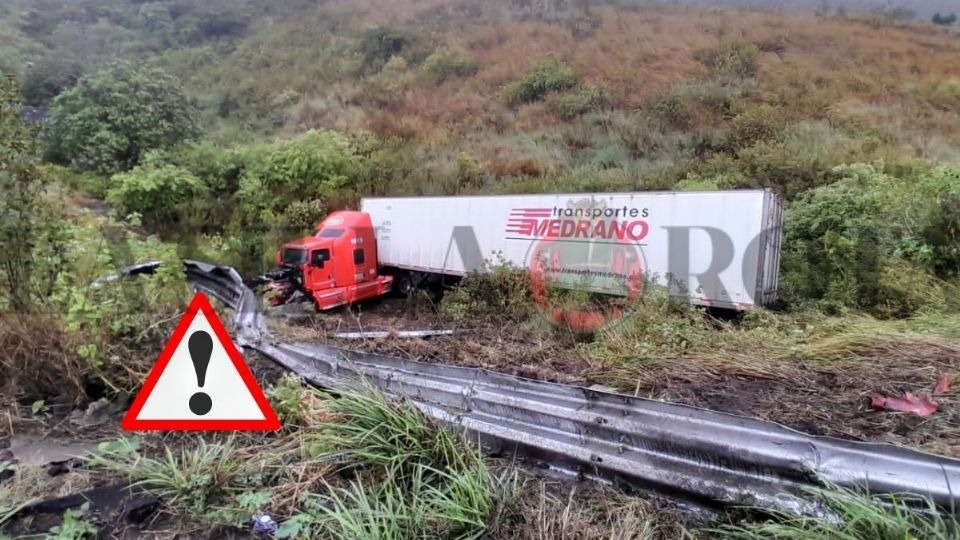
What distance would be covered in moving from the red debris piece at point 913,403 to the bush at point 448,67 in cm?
2306

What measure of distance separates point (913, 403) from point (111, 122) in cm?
2173

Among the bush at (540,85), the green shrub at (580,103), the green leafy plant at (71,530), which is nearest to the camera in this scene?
the green leafy plant at (71,530)

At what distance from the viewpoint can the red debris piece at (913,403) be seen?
116 inches

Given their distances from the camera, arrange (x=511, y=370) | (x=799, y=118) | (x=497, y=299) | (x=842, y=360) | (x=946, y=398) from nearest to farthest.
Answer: (x=946, y=398) < (x=842, y=360) < (x=511, y=370) < (x=497, y=299) < (x=799, y=118)

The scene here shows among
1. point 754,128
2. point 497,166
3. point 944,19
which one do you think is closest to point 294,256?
point 497,166

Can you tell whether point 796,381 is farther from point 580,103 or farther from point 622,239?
point 580,103

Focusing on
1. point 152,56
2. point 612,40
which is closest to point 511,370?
point 612,40

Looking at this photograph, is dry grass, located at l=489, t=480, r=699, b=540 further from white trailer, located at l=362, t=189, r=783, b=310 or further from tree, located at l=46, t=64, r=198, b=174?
tree, located at l=46, t=64, r=198, b=174

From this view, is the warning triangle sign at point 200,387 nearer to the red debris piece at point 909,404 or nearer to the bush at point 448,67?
the red debris piece at point 909,404

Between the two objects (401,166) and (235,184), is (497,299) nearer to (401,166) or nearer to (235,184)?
(401,166)

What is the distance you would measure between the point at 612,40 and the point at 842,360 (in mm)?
22931

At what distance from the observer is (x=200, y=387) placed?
2.90 metres

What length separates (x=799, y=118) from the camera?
14.5 meters

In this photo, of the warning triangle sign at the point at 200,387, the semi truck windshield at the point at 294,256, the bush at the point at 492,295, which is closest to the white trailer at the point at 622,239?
the bush at the point at 492,295
